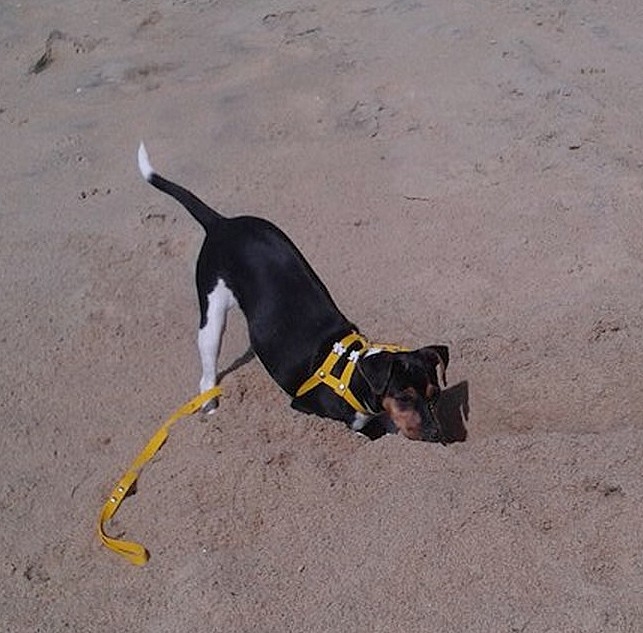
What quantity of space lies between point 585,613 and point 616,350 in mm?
1849

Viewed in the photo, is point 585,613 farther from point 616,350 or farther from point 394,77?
point 394,77

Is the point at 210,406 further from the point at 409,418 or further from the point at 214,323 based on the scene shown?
the point at 409,418

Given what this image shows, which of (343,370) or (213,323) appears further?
(213,323)

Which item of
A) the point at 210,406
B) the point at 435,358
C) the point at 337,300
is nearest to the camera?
the point at 435,358

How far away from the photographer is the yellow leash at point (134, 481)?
448 centimetres

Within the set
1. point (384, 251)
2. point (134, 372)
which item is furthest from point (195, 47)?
point (134, 372)

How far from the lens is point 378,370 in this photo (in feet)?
15.5

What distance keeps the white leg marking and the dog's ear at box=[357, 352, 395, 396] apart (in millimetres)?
1033

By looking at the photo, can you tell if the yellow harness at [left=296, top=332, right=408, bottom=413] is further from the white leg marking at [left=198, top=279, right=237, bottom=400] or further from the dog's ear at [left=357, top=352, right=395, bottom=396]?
the white leg marking at [left=198, top=279, right=237, bottom=400]

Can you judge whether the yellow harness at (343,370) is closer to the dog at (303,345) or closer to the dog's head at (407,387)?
the dog at (303,345)

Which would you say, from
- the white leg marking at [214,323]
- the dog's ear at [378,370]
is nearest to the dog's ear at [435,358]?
the dog's ear at [378,370]

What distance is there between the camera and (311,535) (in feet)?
14.4

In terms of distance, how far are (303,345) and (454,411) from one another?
87cm

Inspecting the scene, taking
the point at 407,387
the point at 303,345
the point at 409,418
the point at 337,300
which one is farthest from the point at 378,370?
the point at 337,300
